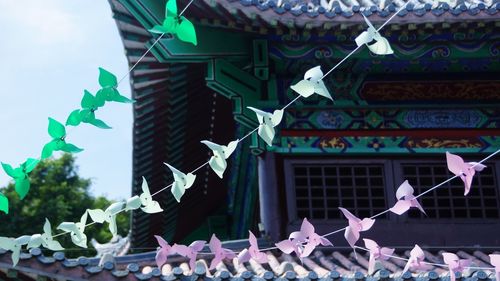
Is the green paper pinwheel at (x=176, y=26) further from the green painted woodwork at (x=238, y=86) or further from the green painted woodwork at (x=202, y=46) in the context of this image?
the green painted woodwork at (x=238, y=86)

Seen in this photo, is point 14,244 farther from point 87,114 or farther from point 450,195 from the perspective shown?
point 450,195

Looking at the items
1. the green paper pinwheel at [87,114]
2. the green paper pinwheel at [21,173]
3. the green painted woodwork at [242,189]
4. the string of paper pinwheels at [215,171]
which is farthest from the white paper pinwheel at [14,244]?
the green painted woodwork at [242,189]

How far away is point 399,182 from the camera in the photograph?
8.79m

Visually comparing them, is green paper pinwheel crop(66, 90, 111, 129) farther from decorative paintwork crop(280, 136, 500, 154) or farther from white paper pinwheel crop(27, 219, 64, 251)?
decorative paintwork crop(280, 136, 500, 154)

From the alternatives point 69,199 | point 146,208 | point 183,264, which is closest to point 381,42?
point 146,208

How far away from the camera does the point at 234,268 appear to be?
7.32 m

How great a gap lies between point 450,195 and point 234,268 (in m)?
2.76

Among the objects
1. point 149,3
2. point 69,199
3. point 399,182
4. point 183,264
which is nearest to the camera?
point 183,264

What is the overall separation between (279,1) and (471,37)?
1.98 metres

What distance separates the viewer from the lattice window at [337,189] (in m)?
8.70

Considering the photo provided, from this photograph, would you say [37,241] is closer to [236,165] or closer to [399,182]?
[399,182]

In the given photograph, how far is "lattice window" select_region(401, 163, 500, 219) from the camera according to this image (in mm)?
8758

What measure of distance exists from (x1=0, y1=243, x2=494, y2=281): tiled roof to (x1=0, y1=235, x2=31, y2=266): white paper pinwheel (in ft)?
0.43

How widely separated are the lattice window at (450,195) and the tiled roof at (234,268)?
86 cm
